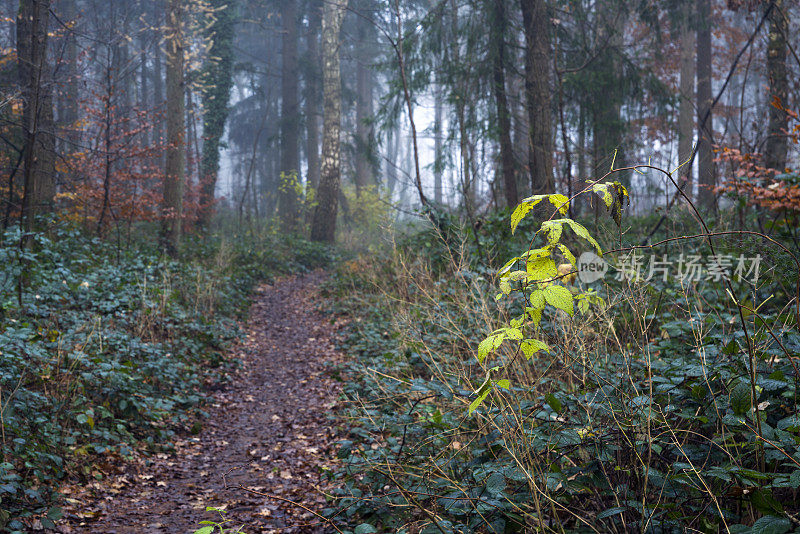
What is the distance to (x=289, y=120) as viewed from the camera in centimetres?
1908

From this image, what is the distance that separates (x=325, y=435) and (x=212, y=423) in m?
1.31

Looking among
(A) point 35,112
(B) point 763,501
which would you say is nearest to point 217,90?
(A) point 35,112

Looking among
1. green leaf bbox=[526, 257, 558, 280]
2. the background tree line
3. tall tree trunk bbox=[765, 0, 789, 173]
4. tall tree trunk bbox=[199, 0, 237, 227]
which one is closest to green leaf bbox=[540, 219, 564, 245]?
green leaf bbox=[526, 257, 558, 280]

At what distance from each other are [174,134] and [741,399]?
11913mm

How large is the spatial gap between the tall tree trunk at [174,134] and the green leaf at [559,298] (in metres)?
10.6

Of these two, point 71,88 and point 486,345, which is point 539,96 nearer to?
point 486,345

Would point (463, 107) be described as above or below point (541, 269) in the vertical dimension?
above

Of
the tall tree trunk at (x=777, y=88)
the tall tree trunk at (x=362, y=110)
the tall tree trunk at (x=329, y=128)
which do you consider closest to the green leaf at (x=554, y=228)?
the tall tree trunk at (x=777, y=88)

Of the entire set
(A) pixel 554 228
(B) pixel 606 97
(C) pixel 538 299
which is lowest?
(C) pixel 538 299

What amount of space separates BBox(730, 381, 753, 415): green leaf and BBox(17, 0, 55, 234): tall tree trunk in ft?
A: 24.5

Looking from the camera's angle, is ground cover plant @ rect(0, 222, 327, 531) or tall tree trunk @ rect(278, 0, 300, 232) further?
tall tree trunk @ rect(278, 0, 300, 232)

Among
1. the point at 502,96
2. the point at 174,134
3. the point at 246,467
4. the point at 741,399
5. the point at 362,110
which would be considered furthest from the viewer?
the point at 362,110

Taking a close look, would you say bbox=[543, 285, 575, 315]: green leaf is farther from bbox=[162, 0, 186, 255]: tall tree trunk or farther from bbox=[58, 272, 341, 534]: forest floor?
bbox=[162, 0, 186, 255]: tall tree trunk

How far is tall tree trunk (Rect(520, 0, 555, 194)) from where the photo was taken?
793 cm
